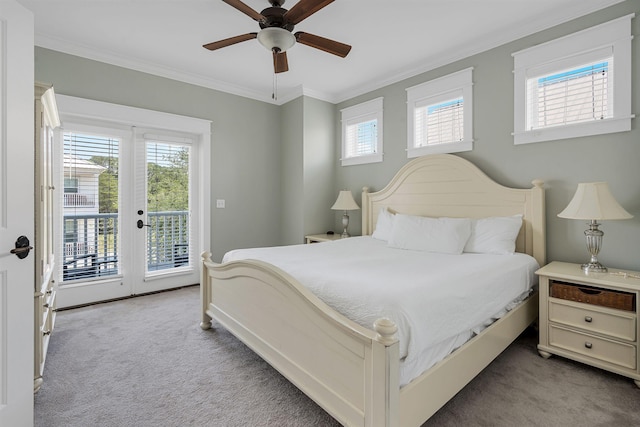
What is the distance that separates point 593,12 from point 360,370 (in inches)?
126

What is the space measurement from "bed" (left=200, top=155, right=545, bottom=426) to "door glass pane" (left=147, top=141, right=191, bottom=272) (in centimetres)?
145

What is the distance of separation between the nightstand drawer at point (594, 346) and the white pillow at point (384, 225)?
1.62m

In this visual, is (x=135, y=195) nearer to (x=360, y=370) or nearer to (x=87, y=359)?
(x=87, y=359)

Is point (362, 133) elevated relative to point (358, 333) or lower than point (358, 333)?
elevated

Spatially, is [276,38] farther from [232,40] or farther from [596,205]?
[596,205]

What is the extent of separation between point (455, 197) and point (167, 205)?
11.0 ft

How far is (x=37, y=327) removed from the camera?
1827mm

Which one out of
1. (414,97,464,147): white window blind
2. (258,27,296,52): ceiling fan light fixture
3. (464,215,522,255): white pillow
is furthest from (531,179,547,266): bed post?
(258,27,296,52): ceiling fan light fixture

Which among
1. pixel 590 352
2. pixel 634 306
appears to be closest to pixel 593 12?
pixel 634 306

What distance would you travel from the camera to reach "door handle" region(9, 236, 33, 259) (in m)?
1.38

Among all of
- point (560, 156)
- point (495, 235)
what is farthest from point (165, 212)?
point (560, 156)

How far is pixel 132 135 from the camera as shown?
3605mm

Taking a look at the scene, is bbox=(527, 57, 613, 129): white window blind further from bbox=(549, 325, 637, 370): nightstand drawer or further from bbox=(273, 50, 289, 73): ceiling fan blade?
bbox=(273, 50, 289, 73): ceiling fan blade

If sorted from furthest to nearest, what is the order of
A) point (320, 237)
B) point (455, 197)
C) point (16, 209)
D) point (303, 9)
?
point (320, 237)
point (455, 197)
point (303, 9)
point (16, 209)
